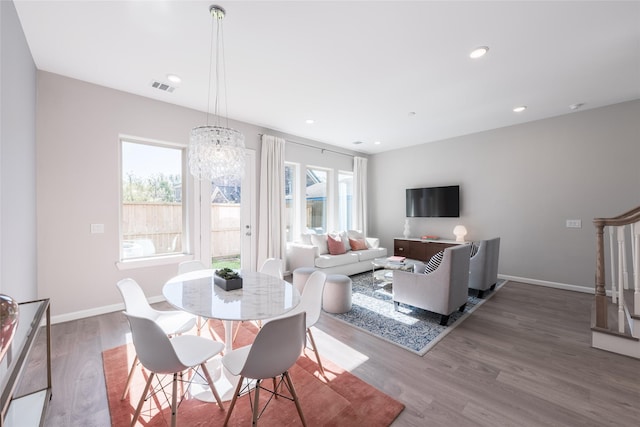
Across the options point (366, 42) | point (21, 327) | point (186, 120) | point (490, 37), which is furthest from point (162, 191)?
point (490, 37)

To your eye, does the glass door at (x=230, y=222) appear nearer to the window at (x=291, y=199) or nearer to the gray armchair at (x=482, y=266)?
the window at (x=291, y=199)

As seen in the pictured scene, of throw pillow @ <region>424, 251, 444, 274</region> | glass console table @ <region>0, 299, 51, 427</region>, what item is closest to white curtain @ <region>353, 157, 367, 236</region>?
throw pillow @ <region>424, 251, 444, 274</region>

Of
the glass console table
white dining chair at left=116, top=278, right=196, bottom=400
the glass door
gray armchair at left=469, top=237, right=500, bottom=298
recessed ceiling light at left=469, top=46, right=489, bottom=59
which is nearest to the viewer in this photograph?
the glass console table

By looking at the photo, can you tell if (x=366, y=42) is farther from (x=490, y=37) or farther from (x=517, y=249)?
(x=517, y=249)

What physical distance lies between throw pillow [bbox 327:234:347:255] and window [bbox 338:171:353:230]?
4.02 ft

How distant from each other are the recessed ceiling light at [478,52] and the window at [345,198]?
13.2ft

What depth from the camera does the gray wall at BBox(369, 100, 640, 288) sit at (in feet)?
12.9

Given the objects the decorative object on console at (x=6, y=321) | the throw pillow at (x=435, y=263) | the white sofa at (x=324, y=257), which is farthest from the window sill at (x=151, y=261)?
the throw pillow at (x=435, y=263)

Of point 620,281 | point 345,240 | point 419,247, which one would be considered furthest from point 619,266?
point 345,240


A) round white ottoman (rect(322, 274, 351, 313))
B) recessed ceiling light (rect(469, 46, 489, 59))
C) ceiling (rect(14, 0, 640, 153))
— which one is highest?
ceiling (rect(14, 0, 640, 153))

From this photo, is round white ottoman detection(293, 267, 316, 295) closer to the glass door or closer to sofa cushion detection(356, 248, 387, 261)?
the glass door

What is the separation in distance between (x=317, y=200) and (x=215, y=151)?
376cm

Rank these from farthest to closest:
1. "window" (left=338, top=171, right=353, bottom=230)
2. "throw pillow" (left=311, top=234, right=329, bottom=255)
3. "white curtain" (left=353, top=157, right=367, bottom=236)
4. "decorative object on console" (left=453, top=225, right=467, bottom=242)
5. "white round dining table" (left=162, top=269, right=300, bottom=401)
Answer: "white curtain" (left=353, top=157, right=367, bottom=236), "window" (left=338, top=171, right=353, bottom=230), "decorative object on console" (left=453, top=225, right=467, bottom=242), "throw pillow" (left=311, top=234, right=329, bottom=255), "white round dining table" (left=162, top=269, right=300, bottom=401)

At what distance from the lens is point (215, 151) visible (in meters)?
2.47
